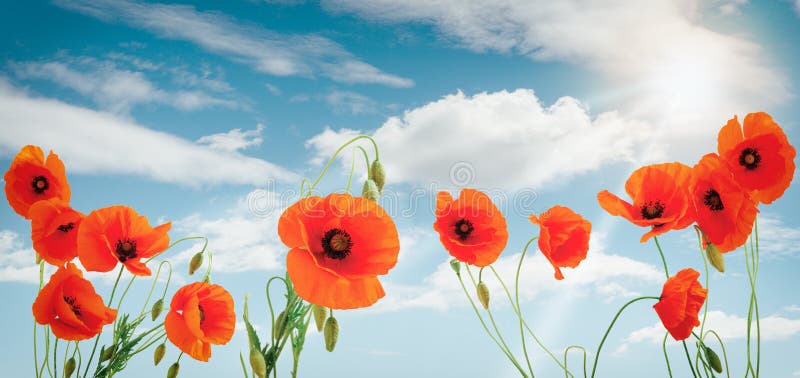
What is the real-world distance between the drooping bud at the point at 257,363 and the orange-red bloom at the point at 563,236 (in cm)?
118

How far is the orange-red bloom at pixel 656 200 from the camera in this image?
2.41 m

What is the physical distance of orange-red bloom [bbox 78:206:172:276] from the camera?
8.68 feet

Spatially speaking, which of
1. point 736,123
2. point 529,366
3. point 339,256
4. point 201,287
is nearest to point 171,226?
point 201,287

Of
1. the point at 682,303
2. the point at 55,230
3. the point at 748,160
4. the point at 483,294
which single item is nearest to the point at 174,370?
the point at 55,230

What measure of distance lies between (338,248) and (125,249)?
1.31 m

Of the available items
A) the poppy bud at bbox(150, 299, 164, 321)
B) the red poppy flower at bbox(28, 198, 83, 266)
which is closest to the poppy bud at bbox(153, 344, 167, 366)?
the poppy bud at bbox(150, 299, 164, 321)

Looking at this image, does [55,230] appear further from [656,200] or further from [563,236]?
[656,200]

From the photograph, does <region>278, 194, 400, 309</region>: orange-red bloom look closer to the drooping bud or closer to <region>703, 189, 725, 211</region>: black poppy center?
the drooping bud

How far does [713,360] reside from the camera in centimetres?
256

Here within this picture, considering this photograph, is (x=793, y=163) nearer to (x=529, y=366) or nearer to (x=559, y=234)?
(x=559, y=234)

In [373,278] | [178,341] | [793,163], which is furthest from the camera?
[793,163]

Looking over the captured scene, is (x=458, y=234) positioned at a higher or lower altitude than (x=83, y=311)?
higher

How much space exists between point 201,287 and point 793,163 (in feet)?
8.23

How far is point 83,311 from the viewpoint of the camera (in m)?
2.75
